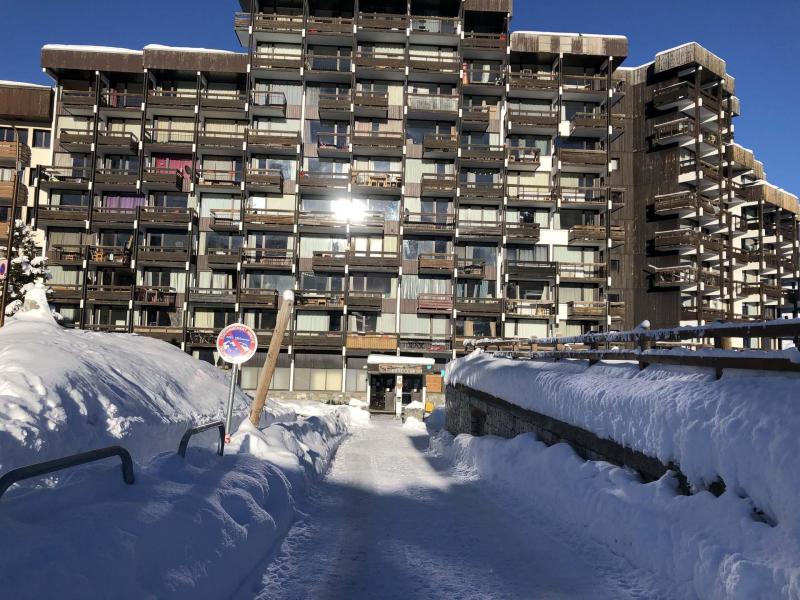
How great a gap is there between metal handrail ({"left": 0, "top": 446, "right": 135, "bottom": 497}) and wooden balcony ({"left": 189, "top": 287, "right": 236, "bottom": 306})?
3393cm

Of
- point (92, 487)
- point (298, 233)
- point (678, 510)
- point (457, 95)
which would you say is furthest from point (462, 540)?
point (457, 95)

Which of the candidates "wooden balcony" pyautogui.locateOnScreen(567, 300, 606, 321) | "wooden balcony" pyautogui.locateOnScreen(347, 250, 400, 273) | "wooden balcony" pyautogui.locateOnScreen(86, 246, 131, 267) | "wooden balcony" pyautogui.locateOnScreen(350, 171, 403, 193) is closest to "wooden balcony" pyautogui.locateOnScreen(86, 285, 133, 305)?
"wooden balcony" pyautogui.locateOnScreen(86, 246, 131, 267)

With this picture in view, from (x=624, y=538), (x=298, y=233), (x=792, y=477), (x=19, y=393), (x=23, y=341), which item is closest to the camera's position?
(x=792, y=477)

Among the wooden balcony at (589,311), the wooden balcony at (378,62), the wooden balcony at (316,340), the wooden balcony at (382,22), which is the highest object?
the wooden balcony at (382,22)

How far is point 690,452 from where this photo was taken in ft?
16.8

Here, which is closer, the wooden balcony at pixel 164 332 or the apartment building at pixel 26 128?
the wooden balcony at pixel 164 332

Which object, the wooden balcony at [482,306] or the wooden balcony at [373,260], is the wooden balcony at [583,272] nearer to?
the wooden balcony at [482,306]

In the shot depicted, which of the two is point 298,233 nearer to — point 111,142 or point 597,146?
point 111,142

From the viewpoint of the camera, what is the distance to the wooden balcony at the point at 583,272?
38.7 m

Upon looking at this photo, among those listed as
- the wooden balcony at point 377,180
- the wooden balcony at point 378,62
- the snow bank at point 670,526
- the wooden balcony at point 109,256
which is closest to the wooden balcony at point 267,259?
the wooden balcony at point 377,180

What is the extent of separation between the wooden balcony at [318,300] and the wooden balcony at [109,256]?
1243cm

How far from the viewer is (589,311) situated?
3806cm

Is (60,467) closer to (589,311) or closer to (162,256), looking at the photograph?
(162,256)

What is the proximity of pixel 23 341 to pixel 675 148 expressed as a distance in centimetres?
4238
